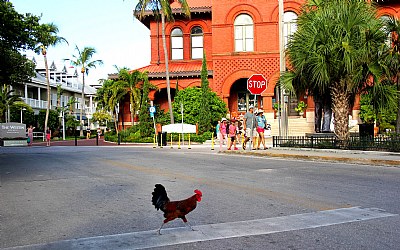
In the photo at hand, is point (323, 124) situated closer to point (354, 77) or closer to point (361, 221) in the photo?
point (354, 77)

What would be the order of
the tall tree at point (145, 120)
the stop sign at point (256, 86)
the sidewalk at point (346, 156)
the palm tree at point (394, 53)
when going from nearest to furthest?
the sidewalk at point (346, 156) → the palm tree at point (394, 53) → the stop sign at point (256, 86) → the tall tree at point (145, 120)

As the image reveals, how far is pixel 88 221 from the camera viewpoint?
6.52m

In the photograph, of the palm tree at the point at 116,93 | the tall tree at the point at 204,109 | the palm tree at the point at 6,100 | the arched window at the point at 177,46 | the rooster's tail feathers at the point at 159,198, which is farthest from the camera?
the palm tree at the point at 6,100

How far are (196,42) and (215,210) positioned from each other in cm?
3424

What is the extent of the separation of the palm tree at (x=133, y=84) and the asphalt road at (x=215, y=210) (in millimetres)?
25743

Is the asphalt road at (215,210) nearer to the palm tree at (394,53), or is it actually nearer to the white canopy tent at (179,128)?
the palm tree at (394,53)

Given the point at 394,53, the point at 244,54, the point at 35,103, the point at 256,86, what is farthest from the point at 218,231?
the point at 35,103

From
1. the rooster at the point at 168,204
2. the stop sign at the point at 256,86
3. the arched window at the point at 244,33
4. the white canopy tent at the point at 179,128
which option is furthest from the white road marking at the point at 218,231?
the arched window at the point at 244,33

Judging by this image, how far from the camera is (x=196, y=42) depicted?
40188 mm

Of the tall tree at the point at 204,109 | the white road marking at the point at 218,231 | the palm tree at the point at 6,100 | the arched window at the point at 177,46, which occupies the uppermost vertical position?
the arched window at the point at 177,46

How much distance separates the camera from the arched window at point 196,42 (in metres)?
40.0

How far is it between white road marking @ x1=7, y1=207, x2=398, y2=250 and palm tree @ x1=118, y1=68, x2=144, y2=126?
1256 inches

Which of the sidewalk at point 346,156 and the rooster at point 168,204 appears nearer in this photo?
the rooster at point 168,204

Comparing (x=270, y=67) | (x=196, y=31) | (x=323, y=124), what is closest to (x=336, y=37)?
(x=323, y=124)
